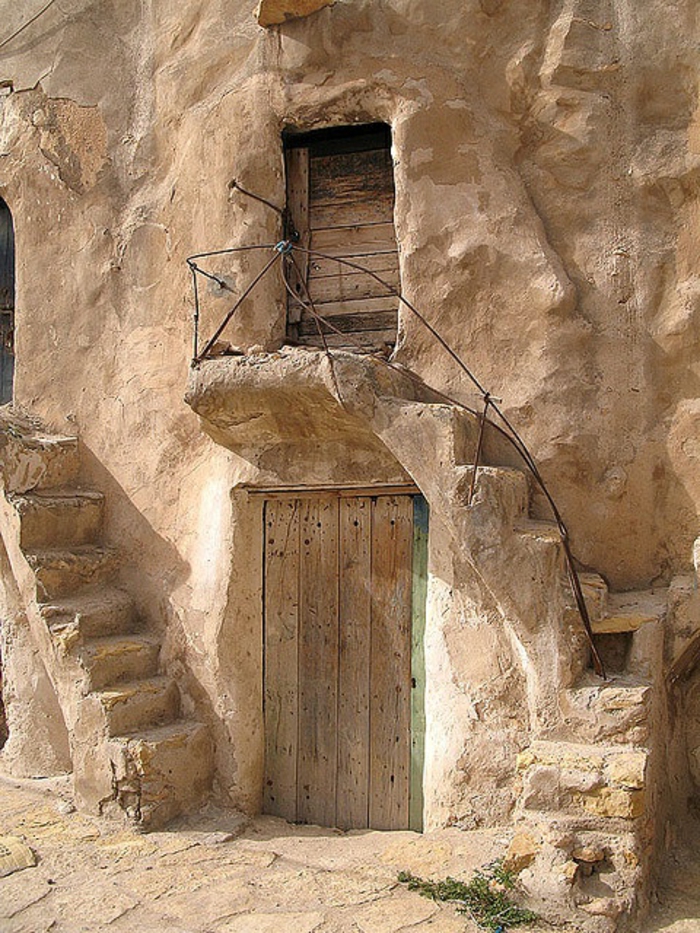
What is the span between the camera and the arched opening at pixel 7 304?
7.11 metres

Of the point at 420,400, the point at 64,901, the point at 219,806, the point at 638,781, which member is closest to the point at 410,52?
the point at 420,400

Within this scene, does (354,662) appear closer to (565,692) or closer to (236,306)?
(565,692)

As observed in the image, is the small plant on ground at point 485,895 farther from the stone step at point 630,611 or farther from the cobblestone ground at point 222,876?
the stone step at point 630,611

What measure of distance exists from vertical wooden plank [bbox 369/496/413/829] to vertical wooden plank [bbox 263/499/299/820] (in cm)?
51

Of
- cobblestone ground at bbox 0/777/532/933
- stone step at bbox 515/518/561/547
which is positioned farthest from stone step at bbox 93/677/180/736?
stone step at bbox 515/518/561/547

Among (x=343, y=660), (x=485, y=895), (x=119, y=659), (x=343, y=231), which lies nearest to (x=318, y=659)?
(x=343, y=660)

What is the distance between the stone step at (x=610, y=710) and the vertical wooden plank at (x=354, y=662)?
56.8 inches

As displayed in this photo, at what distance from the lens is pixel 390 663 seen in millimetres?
5484

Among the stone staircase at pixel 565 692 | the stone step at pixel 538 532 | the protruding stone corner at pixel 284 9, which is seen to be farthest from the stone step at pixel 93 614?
the protruding stone corner at pixel 284 9

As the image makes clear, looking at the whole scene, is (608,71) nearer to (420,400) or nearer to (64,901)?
(420,400)

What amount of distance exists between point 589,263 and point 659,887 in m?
3.29

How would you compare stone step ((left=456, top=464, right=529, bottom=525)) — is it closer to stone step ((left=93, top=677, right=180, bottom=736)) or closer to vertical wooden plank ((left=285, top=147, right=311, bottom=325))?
vertical wooden plank ((left=285, top=147, right=311, bottom=325))

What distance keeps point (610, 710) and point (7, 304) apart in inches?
208

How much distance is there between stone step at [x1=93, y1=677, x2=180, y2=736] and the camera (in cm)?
531
